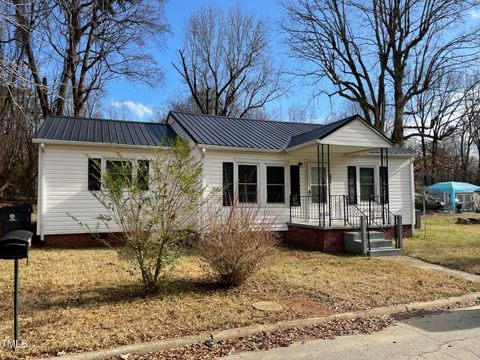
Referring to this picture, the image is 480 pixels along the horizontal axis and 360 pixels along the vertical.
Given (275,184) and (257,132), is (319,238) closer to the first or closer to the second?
(275,184)

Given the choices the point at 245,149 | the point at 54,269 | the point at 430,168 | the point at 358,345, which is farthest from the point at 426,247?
the point at 430,168

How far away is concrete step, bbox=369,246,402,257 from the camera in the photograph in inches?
410

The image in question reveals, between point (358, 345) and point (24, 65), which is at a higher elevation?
point (24, 65)

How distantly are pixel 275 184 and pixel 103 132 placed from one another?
20.2 ft

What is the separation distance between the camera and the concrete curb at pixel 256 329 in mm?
4113

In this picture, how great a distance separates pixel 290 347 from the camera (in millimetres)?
4434

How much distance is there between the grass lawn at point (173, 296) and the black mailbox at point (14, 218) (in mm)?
2823

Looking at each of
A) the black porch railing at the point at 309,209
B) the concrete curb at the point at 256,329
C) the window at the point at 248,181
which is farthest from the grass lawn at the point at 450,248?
the window at the point at 248,181

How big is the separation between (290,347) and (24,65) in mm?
7831

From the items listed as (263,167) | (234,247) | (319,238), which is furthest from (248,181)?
(234,247)

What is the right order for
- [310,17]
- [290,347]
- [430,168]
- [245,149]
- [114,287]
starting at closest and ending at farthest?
[290,347] → [114,287] → [245,149] → [310,17] → [430,168]

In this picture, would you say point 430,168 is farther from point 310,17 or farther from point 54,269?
point 54,269

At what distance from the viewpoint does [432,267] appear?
8984mm

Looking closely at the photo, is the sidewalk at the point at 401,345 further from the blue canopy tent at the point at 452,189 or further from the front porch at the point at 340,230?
the blue canopy tent at the point at 452,189
